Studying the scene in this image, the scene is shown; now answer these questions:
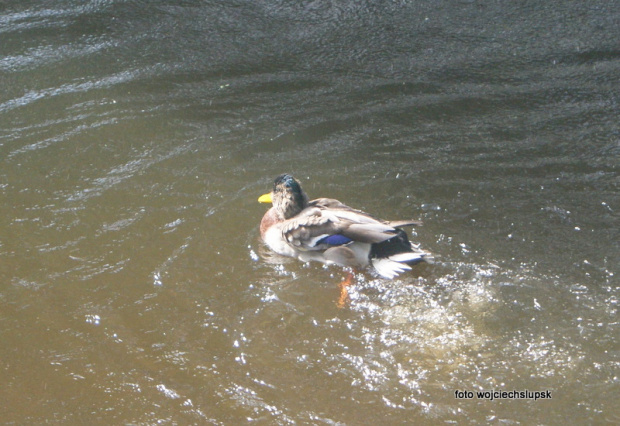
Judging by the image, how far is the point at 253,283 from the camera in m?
4.98

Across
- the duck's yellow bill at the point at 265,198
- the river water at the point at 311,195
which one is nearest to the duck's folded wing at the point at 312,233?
the river water at the point at 311,195

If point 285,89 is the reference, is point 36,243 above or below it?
below

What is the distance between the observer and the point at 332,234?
5.25 m

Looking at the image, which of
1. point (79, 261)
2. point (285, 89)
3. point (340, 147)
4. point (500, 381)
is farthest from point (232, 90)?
point (500, 381)

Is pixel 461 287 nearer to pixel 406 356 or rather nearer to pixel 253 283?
pixel 406 356

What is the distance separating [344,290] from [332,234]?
483mm

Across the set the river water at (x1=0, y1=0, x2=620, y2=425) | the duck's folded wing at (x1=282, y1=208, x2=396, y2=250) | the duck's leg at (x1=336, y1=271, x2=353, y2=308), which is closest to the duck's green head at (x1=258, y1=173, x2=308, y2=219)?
the duck's folded wing at (x1=282, y1=208, x2=396, y2=250)

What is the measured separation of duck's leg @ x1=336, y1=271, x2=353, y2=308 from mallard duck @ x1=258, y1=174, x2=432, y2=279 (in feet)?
0.45

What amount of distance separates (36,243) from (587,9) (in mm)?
7371

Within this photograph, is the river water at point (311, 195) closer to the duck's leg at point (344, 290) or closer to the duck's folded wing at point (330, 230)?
the duck's leg at point (344, 290)

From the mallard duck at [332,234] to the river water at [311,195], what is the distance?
0.12 m

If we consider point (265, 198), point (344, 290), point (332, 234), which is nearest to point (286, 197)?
point (265, 198)

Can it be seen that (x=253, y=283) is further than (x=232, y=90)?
No

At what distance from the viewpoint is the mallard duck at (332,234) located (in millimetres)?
5086
